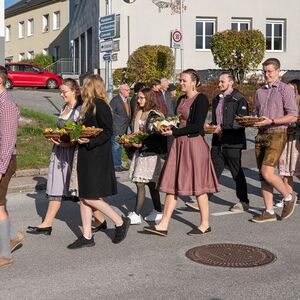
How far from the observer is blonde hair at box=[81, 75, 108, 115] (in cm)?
637

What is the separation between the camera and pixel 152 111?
7.50 meters

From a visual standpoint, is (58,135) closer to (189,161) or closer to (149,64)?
(189,161)

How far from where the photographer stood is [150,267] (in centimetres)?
577

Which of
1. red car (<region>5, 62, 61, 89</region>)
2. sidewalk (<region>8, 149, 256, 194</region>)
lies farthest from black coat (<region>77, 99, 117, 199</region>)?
red car (<region>5, 62, 61, 89</region>)

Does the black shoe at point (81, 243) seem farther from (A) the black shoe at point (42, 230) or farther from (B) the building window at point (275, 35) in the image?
(B) the building window at point (275, 35)

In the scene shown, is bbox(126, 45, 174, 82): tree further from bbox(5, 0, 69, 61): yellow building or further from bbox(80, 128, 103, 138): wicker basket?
bbox(80, 128, 103, 138): wicker basket

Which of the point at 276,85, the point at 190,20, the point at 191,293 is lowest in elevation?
the point at 191,293

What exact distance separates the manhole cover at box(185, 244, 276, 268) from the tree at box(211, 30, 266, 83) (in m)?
19.6

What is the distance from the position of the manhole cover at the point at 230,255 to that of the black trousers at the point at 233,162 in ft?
6.66

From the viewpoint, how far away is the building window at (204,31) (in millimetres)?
32812

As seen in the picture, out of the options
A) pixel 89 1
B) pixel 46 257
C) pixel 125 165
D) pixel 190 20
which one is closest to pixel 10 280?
pixel 46 257

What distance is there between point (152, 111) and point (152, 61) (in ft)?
65.2

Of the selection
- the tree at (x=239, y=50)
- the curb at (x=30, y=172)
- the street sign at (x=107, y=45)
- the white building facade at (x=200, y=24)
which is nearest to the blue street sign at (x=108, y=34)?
the street sign at (x=107, y=45)

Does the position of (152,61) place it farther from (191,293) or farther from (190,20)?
(191,293)
